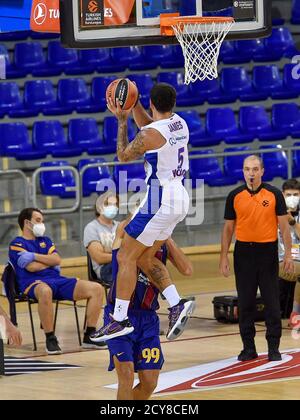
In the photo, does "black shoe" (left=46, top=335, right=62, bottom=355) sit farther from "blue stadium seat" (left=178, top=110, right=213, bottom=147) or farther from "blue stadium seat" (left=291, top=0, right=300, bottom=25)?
"blue stadium seat" (left=291, top=0, right=300, bottom=25)


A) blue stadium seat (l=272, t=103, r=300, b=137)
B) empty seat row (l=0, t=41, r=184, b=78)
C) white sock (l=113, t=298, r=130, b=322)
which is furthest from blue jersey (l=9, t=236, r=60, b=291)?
blue stadium seat (l=272, t=103, r=300, b=137)

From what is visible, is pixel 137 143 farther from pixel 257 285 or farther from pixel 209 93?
pixel 209 93

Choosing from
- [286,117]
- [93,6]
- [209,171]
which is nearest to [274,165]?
[209,171]

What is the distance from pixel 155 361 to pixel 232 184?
31.5 feet

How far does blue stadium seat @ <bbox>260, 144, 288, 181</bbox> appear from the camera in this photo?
1825 cm

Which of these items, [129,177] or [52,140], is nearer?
[129,177]

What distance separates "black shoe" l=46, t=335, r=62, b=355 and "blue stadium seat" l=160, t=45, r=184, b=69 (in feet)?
26.7

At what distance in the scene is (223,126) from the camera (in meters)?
18.9

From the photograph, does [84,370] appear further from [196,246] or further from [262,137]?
[262,137]

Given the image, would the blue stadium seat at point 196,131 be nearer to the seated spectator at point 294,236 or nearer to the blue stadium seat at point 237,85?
the blue stadium seat at point 237,85

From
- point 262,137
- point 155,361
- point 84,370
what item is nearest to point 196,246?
point 262,137

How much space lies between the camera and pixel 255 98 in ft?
65.1

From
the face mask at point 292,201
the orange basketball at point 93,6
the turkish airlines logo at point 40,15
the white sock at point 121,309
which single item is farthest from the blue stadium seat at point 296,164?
the white sock at point 121,309

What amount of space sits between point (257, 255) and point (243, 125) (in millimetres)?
7864
